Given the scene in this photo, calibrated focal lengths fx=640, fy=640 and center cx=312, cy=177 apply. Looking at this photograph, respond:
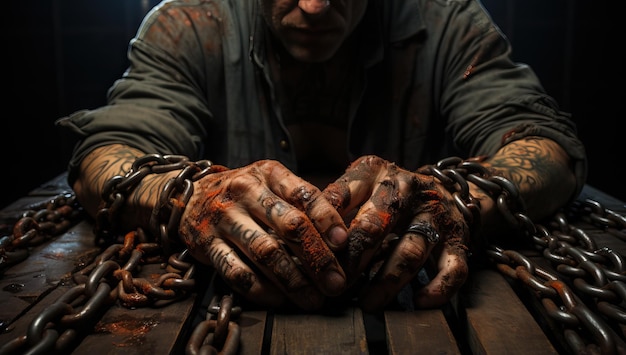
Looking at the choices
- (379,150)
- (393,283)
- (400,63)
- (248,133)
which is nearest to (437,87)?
(400,63)

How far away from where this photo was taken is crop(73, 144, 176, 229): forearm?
1.57m

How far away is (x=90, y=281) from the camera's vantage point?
4.18 feet

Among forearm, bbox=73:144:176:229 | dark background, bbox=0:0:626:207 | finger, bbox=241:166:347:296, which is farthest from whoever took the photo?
dark background, bbox=0:0:626:207

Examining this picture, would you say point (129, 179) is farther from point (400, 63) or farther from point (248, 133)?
point (400, 63)

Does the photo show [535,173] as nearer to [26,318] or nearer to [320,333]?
[320,333]

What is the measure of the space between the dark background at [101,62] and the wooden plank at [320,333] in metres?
3.02

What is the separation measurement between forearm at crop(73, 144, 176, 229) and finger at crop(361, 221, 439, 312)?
556mm

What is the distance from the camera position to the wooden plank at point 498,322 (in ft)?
3.74

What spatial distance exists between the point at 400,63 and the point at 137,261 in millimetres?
1231

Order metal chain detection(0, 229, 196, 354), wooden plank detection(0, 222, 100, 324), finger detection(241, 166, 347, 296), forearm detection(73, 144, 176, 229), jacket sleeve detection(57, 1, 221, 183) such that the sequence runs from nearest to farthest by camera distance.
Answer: metal chain detection(0, 229, 196, 354) → finger detection(241, 166, 347, 296) → wooden plank detection(0, 222, 100, 324) → forearm detection(73, 144, 176, 229) → jacket sleeve detection(57, 1, 221, 183)

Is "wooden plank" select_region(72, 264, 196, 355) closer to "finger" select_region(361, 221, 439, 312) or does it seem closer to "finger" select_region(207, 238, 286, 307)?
"finger" select_region(207, 238, 286, 307)

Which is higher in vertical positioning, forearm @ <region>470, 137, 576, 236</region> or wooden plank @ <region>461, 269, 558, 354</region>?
forearm @ <region>470, 137, 576, 236</region>

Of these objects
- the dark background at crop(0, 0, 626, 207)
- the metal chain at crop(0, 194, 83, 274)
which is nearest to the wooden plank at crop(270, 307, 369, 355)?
the metal chain at crop(0, 194, 83, 274)

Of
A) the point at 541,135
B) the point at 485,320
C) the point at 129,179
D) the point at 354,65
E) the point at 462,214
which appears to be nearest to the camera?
the point at 485,320
